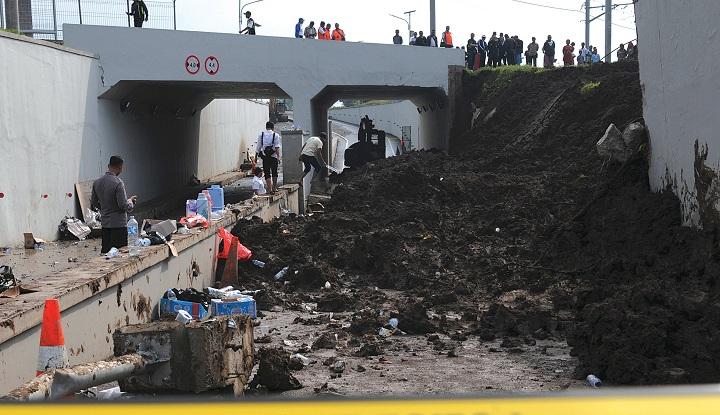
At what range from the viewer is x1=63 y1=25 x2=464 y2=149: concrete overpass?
2289cm

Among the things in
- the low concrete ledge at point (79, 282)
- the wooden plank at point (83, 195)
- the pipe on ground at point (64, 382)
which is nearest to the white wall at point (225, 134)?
the wooden plank at point (83, 195)

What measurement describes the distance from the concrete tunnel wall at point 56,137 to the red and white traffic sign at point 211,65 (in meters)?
2.43

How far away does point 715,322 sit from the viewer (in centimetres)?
715

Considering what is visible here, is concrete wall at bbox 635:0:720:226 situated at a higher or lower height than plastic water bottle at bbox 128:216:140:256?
higher

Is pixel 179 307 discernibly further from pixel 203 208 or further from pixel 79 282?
pixel 203 208

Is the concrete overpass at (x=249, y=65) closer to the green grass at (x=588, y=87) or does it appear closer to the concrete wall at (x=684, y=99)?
the green grass at (x=588, y=87)

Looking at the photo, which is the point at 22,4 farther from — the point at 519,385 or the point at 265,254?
the point at 519,385

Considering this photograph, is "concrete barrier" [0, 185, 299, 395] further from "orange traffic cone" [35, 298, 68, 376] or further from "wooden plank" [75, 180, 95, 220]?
"wooden plank" [75, 180, 95, 220]

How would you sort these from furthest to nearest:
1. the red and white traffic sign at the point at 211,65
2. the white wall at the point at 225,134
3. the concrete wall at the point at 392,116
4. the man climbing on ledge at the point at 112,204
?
the concrete wall at the point at 392,116 → the white wall at the point at 225,134 → the red and white traffic sign at the point at 211,65 → the man climbing on ledge at the point at 112,204

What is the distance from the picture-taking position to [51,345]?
5312 millimetres

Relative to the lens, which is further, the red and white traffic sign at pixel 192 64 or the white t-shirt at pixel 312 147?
the red and white traffic sign at pixel 192 64

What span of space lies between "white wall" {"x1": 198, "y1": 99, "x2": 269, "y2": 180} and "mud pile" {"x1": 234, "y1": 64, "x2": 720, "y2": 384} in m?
15.4

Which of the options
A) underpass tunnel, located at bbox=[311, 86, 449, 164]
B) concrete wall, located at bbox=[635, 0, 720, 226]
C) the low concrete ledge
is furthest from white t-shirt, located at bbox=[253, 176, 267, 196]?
concrete wall, located at bbox=[635, 0, 720, 226]

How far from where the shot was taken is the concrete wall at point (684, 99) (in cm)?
998
